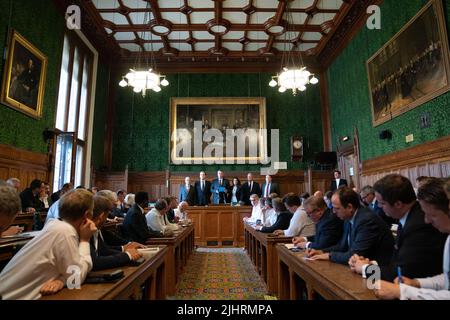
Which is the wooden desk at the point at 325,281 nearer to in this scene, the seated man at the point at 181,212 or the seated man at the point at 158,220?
the seated man at the point at 158,220

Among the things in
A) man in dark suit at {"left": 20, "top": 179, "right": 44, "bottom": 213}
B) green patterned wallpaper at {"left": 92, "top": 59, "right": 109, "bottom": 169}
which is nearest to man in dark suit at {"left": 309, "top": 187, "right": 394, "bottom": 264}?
man in dark suit at {"left": 20, "top": 179, "right": 44, "bottom": 213}

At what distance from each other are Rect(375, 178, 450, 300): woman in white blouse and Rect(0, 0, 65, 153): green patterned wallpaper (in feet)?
21.6

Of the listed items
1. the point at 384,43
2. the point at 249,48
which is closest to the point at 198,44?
the point at 249,48

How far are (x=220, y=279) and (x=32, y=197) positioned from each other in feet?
13.0

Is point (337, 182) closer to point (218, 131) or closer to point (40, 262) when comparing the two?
point (218, 131)

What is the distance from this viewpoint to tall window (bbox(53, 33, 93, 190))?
7708mm

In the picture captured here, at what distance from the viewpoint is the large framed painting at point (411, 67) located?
5.04 meters

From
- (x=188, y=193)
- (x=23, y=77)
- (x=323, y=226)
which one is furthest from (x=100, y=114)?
(x=323, y=226)

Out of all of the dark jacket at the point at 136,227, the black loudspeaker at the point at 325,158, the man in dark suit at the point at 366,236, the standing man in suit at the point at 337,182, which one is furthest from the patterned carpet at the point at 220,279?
the black loudspeaker at the point at 325,158

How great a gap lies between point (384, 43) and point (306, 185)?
195 inches

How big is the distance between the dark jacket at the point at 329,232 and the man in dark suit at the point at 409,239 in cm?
88

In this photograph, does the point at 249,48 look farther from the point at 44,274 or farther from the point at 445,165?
the point at 44,274

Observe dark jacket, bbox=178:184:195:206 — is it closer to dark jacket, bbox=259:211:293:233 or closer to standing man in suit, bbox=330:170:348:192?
standing man in suit, bbox=330:170:348:192

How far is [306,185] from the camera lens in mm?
10117
